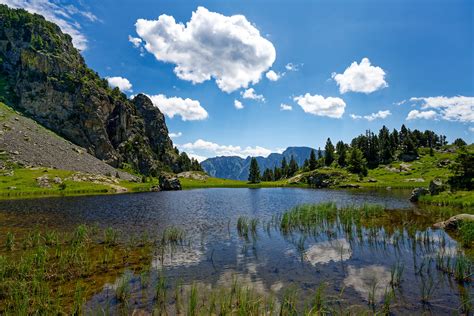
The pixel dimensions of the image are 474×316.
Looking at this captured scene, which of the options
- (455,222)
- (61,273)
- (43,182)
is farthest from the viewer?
(43,182)

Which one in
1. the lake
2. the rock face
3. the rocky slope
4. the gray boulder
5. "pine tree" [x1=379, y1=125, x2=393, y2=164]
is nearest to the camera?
the lake

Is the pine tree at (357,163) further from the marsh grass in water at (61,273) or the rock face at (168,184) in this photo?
the marsh grass in water at (61,273)

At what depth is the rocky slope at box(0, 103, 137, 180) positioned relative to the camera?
119m

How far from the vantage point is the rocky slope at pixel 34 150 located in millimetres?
119488

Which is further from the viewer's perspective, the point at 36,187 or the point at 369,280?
the point at 36,187

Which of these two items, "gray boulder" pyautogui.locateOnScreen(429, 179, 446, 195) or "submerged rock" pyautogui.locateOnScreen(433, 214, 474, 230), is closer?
"submerged rock" pyautogui.locateOnScreen(433, 214, 474, 230)

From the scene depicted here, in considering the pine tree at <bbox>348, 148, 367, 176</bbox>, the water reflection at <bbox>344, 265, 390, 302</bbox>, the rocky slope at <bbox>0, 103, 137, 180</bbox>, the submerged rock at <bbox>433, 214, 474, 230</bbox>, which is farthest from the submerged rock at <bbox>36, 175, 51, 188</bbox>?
the pine tree at <bbox>348, 148, 367, 176</bbox>

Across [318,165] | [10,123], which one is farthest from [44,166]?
[318,165]

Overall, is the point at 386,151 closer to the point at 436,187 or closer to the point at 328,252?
the point at 436,187

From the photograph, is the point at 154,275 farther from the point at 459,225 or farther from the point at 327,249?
the point at 459,225

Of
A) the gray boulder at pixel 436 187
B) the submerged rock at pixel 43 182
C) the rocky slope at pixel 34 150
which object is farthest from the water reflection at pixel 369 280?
the rocky slope at pixel 34 150

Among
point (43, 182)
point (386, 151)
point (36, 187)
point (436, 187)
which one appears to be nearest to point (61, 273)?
point (436, 187)

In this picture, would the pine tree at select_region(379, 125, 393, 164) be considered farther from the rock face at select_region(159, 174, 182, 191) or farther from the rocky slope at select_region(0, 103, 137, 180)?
the rocky slope at select_region(0, 103, 137, 180)

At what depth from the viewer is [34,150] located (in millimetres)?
128625
